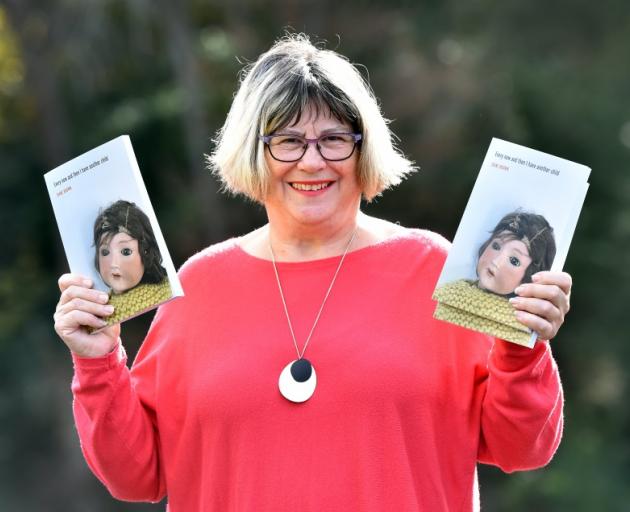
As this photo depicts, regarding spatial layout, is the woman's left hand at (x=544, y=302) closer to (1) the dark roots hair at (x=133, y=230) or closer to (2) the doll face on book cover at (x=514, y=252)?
(2) the doll face on book cover at (x=514, y=252)

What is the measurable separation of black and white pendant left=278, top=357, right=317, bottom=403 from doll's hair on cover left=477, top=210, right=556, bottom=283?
0.49 metres

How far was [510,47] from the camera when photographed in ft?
32.6

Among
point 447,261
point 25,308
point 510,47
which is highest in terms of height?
point 510,47

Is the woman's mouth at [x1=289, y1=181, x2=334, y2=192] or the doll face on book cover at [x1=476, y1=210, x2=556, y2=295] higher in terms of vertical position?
the woman's mouth at [x1=289, y1=181, x2=334, y2=192]

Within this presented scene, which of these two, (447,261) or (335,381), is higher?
(447,261)

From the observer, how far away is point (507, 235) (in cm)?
233

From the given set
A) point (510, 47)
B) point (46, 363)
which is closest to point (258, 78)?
point (46, 363)

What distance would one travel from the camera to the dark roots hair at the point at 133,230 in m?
2.43

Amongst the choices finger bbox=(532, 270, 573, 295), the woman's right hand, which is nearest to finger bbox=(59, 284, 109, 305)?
the woman's right hand

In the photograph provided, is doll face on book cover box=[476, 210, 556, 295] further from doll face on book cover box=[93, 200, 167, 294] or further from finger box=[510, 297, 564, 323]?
doll face on book cover box=[93, 200, 167, 294]

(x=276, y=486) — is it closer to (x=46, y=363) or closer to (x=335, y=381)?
(x=335, y=381)

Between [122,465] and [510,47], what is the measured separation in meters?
8.13

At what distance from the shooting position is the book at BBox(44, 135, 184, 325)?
7.95 feet

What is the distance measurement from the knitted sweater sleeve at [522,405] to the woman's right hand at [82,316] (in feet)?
2.97
